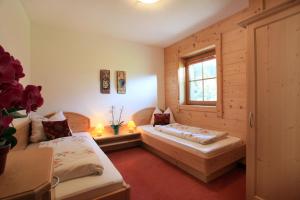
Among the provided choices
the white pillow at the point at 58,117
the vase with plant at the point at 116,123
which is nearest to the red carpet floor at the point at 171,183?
the vase with plant at the point at 116,123

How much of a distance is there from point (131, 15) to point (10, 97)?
243 centimetres

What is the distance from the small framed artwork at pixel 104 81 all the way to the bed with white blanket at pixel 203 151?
159 centimetres

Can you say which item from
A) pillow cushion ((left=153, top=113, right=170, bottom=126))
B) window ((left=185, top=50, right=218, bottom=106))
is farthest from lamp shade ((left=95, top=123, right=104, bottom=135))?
window ((left=185, top=50, right=218, bottom=106))

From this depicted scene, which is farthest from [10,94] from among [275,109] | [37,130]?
[37,130]

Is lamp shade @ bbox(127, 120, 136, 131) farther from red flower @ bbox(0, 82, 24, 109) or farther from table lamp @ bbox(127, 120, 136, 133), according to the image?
red flower @ bbox(0, 82, 24, 109)

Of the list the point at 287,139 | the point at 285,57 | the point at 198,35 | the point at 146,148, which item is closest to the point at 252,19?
the point at 285,57

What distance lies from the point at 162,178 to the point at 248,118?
4.58ft

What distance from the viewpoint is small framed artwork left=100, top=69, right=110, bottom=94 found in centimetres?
340

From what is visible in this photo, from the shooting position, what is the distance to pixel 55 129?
95.4 inches

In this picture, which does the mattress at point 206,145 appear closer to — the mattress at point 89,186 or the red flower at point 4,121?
the mattress at point 89,186

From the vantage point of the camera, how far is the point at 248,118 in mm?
1599

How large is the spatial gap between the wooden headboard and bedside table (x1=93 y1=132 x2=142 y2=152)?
33 centimetres

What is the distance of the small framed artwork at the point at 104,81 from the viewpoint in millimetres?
3398

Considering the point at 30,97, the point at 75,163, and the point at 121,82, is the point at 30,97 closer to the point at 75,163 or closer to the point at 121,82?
the point at 75,163
